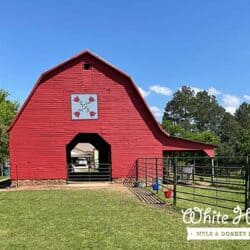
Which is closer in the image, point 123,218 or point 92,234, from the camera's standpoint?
point 92,234

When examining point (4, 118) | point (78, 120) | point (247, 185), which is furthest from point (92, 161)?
point (247, 185)

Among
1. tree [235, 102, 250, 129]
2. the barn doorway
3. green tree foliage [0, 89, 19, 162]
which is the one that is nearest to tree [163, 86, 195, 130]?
tree [235, 102, 250, 129]

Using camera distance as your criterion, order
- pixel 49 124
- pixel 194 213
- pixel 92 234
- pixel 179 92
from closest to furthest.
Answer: pixel 92 234 → pixel 194 213 → pixel 49 124 → pixel 179 92

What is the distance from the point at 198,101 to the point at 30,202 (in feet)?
282

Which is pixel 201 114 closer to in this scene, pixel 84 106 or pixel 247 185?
pixel 84 106

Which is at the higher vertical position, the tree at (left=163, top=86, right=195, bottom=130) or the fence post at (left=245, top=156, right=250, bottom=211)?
the tree at (left=163, top=86, right=195, bottom=130)

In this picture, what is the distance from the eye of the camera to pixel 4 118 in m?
44.2

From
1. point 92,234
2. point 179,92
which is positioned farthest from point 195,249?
point 179,92

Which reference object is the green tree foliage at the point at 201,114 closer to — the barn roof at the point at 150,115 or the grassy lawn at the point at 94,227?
the barn roof at the point at 150,115

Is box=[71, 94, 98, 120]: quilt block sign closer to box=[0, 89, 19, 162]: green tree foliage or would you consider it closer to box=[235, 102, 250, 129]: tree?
box=[0, 89, 19, 162]: green tree foliage

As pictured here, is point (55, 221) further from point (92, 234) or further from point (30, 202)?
point (30, 202)

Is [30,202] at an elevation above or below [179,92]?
below

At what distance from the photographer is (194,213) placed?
11.1 m

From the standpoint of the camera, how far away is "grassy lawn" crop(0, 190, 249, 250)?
7.80 metres
